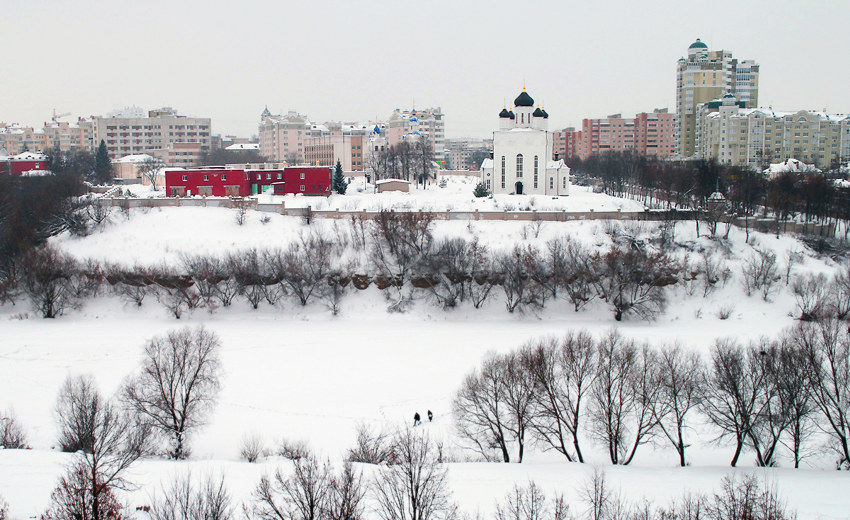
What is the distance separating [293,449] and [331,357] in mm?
9745

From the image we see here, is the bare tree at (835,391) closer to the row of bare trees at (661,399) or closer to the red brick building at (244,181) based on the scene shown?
the row of bare trees at (661,399)

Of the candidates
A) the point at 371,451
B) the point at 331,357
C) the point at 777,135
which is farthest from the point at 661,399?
the point at 777,135

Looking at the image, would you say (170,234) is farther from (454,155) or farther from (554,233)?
(454,155)

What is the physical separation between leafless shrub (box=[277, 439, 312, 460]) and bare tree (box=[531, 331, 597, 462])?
5554mm

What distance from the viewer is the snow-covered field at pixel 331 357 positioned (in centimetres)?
1529

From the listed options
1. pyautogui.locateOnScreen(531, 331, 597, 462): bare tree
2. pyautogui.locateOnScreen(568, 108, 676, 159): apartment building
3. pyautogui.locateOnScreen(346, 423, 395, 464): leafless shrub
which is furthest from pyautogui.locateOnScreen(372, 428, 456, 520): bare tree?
pyautogui.locateOnScreen(568, 108, 676, 159): apartment building

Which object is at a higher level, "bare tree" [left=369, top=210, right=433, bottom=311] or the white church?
the white church

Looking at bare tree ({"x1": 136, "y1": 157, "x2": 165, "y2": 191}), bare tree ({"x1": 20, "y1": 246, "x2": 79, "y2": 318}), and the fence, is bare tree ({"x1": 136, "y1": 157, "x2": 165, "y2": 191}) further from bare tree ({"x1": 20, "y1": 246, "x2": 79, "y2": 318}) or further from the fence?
bare tree ({"x1": 20, "y1": 246, "x2": 79, "y2": 318})

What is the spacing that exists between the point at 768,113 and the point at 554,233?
58891 mm

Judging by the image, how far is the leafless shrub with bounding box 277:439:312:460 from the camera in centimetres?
1781

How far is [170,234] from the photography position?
135ft

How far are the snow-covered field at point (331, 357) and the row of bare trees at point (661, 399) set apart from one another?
2.25ft

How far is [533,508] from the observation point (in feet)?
39.7

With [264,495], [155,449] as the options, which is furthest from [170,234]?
[264,495]
